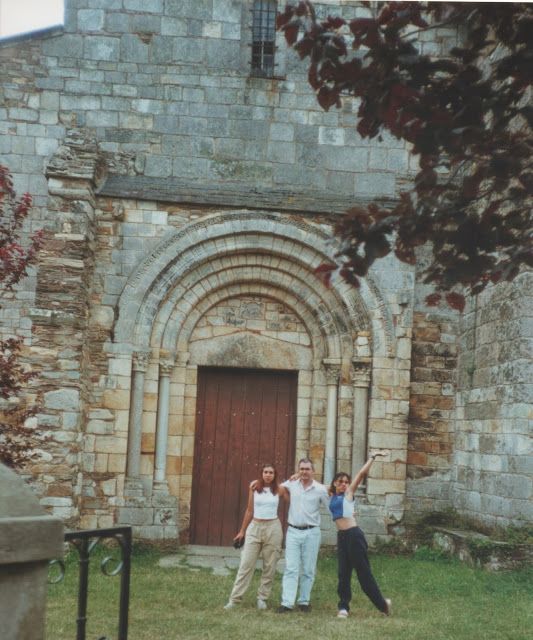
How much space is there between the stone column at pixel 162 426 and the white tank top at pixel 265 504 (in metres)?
2.66

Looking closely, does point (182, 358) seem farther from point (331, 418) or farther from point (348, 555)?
point (348, 555)

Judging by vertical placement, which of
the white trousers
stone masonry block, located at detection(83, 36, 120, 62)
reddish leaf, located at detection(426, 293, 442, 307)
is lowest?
the white trousers

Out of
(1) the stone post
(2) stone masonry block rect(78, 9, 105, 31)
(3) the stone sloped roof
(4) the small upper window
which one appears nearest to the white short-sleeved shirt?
(3) the stone sloped roof

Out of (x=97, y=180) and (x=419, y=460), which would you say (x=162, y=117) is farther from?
(x=419, y=460)

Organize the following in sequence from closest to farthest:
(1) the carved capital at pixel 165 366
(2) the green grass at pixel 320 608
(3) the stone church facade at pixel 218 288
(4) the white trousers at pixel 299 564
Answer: (2) the green grass at pixel 320 608 < (4) the white trousers at pixel 299 564 < (3) the stone church facade at pixel 218 288 < (1) the carved capital at pixel 165 366

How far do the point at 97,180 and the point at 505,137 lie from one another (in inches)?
278

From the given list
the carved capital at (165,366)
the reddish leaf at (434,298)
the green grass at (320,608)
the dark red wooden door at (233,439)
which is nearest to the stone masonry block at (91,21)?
the carved capital at (165,366)

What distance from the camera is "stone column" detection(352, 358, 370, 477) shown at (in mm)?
9695

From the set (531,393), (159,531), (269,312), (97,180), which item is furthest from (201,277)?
(531,393)

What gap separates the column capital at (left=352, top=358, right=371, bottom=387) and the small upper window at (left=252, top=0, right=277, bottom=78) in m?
3.62

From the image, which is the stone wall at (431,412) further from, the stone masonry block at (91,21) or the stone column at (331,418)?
the stone masonry block at (91,21)

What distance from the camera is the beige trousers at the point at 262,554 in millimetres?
6902

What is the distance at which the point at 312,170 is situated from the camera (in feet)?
32.8

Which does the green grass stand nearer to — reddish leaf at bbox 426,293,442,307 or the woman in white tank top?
the woman in white tank top
